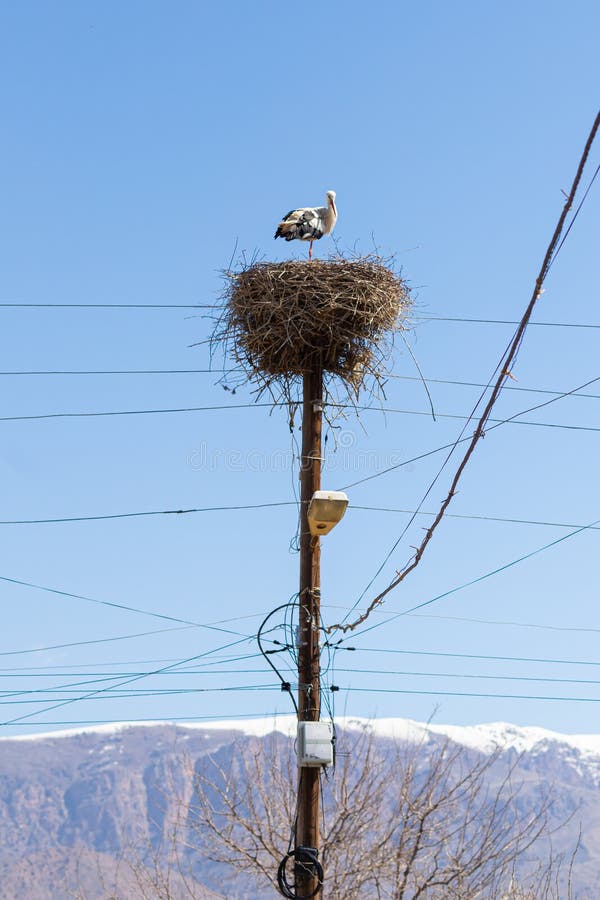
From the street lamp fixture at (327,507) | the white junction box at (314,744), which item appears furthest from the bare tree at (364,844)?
the street lamp fixture at (327,507)

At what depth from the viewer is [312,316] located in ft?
36.0

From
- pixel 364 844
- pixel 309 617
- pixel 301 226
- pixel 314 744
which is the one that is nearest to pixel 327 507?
pixel 309 617

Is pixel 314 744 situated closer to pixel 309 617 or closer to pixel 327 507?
pixel 309 617

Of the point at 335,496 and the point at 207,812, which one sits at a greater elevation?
the point at 335,496

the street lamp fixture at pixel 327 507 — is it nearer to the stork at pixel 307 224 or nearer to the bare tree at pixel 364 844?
the stork at pixel 307 224

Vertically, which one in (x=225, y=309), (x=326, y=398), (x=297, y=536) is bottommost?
(x=297, y=536)

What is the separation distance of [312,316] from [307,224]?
8.96 ft

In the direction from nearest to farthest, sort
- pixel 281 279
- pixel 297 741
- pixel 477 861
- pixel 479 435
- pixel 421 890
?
1. pixel 479 435
2. pixel 297 741
3. pixel 281 279
4. pixel 421 890
5. pixel 477 861

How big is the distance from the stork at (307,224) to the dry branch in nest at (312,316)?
1.91m

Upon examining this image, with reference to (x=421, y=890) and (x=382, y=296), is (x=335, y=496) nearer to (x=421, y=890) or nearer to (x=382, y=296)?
(x=382, y=296)

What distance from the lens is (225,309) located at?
37.9 ft

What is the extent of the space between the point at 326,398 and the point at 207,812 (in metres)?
7.31

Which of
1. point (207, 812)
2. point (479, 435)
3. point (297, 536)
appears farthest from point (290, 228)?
point (207, 812)

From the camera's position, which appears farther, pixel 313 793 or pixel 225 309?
pixel 225 309
